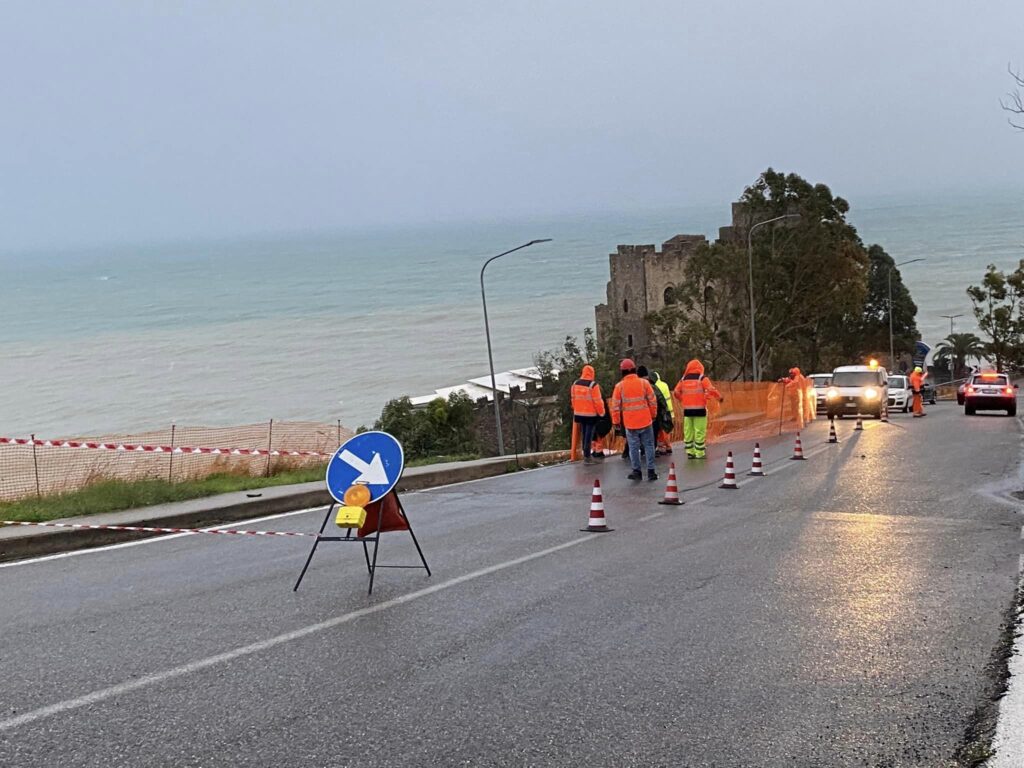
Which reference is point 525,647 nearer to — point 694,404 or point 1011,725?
point 1011,725

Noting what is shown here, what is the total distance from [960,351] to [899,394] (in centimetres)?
→ 6038

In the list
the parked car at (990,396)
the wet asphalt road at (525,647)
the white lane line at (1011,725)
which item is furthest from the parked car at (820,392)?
the white lane line at (1011,725)

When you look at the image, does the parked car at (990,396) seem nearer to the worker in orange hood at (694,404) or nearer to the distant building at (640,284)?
the worker in orange hood at (694,404)

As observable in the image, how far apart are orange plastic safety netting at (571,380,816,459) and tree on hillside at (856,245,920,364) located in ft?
195

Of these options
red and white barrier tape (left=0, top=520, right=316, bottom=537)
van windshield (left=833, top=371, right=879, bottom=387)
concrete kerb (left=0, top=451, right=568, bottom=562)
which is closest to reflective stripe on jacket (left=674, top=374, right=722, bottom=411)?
concrete kerb (left=0, top=451, right=568, bottom=562)

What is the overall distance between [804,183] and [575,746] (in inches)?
2508

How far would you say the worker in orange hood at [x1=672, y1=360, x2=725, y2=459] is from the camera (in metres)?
21.9

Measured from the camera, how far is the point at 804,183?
66.4 metres

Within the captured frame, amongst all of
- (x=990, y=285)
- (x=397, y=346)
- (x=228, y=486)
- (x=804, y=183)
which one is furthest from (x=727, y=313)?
(x=397, y=346)

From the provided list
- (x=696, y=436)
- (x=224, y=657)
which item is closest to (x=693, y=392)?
(x=696, y=436)

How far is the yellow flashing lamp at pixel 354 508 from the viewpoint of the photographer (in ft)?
30.7

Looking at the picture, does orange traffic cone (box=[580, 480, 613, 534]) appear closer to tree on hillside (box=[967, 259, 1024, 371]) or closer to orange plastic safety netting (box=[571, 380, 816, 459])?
orange plastic safety netting (box=[571, 380, 816, 459])

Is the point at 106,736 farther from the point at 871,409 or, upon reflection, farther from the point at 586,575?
the point at 871,409

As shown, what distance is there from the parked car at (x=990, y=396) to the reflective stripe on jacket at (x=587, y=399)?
74.4 ft
